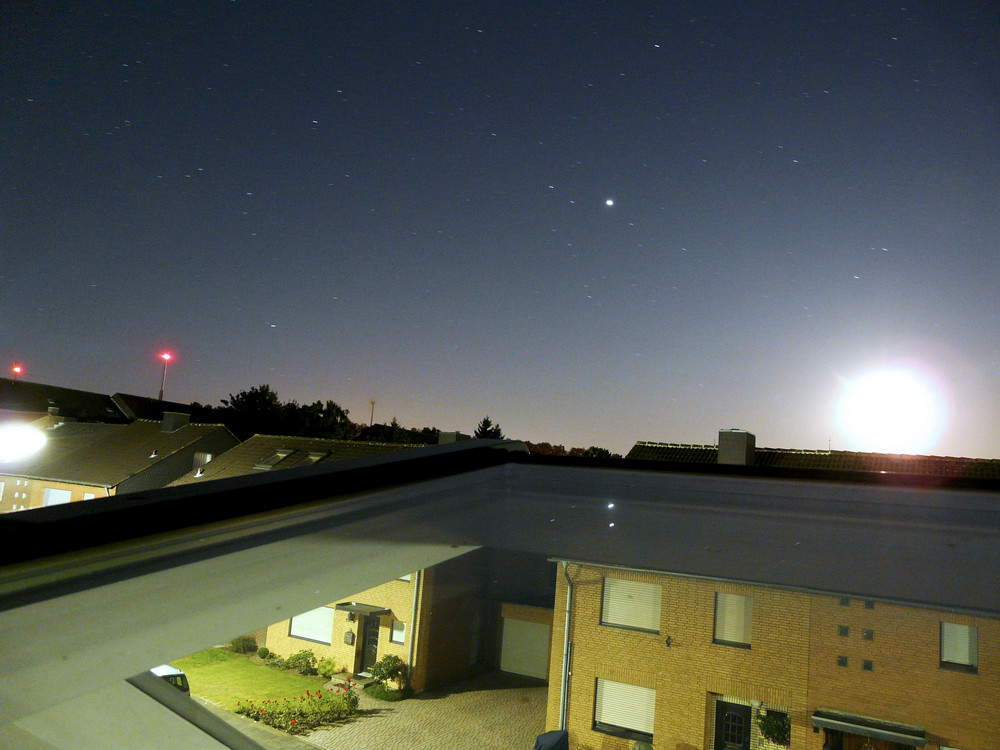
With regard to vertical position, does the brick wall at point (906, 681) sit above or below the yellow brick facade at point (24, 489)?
below

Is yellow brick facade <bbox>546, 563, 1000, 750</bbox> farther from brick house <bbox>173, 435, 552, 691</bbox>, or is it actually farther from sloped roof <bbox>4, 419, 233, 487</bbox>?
sloped roof <bbox>4, 419, 233, 487</bbox>

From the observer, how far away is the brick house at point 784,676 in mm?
4500

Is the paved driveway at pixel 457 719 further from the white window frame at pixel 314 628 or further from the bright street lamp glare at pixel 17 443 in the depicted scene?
the bright street lamp glare at pixel 17 443

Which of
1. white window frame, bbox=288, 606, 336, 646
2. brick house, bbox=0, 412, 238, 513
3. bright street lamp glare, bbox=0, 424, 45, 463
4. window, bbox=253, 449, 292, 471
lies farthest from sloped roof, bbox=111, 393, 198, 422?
white window frame, bbox=288, 606, 336, 646

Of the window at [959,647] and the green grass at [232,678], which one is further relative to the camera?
the window at [959,647]

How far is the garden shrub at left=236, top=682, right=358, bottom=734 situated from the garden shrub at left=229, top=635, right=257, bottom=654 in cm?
66

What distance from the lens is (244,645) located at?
0.68 meters

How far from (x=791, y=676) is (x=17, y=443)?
1258 centimetres

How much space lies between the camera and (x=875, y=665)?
6973 mm

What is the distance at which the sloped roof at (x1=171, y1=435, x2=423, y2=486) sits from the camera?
26.6 ft

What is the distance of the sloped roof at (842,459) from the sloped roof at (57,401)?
17850mm

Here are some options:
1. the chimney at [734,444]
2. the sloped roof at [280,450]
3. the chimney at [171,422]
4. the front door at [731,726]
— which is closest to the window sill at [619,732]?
the front door at [731,726]

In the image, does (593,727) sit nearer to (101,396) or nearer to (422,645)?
(422,645)

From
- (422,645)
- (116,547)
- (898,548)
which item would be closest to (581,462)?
(898,548)
